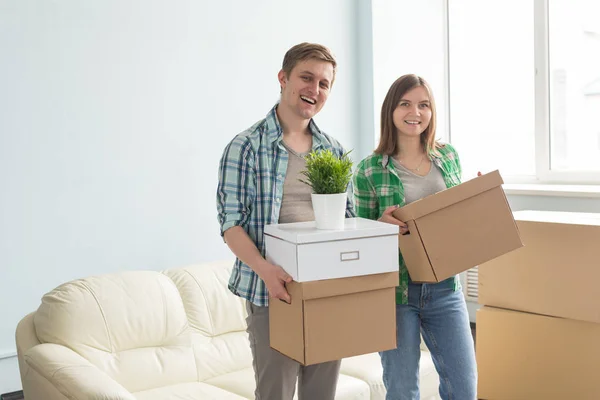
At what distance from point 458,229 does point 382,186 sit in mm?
256

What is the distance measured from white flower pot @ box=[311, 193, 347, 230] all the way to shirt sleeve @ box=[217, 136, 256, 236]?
6.6 inches

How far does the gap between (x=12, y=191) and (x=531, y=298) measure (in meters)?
2.19

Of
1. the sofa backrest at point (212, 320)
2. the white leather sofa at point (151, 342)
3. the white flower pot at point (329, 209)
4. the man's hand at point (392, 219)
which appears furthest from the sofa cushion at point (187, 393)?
the white flower pot at point (329, 209)

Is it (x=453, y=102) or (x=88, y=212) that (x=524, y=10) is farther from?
(x=88, y=212)

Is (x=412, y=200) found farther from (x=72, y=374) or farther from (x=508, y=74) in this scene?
(x=508, y=74)

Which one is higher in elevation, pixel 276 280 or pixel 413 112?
pixel 413 112

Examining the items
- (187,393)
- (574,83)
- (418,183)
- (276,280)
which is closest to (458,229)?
(418,183)

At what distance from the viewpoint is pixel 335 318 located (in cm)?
153

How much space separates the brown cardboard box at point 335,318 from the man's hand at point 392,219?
0.22 meters

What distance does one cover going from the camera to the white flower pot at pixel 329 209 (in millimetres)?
1536

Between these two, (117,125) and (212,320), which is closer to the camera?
(212,320)

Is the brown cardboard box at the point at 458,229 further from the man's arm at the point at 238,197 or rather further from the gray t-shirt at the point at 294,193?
the man's arm at the point at 238,197

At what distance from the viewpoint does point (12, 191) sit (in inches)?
114

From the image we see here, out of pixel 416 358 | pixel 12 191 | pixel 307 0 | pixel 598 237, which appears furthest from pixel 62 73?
pixel 598 237
